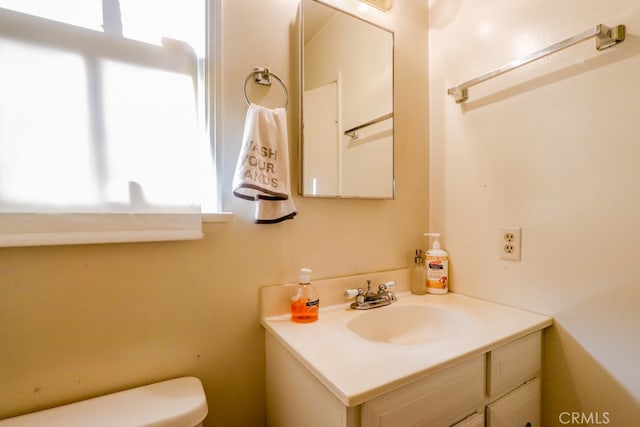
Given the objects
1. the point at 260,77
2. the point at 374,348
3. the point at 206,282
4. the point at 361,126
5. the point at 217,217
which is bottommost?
the point at 374,348

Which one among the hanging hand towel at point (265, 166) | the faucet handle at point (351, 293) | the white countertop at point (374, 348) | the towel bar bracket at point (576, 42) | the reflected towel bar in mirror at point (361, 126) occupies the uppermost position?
the towel bar bracket at point (576, 42)

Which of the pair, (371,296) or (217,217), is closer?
(217,217)

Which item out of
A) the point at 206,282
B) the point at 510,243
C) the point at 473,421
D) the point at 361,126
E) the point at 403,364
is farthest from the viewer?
the point at 361,126

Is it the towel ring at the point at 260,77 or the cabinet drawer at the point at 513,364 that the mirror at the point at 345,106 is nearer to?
the towel ring at the point at 260,77

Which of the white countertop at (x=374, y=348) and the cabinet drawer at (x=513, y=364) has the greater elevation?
the white countertop at (x=374, y=348)

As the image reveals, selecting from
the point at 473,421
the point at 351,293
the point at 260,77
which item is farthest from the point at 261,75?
the point at 473,421

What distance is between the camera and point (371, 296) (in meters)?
1.05

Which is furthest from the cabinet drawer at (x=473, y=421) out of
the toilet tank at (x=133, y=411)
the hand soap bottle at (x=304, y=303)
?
the toilet tank at (x=133, y=411)

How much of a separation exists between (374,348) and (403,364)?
91mm

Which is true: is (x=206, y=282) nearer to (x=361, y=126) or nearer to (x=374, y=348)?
(x=374, y=348)

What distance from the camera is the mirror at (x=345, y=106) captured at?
991 millimetres

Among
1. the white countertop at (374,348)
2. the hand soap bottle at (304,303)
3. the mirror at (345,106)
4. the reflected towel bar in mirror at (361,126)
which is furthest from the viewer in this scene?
the reflected towel bar in mirror at (361,126)

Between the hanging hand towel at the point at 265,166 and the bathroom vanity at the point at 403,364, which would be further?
the hanging hand towel at the point at 265,166

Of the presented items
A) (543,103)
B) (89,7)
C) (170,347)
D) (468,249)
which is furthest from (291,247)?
(543,103)
